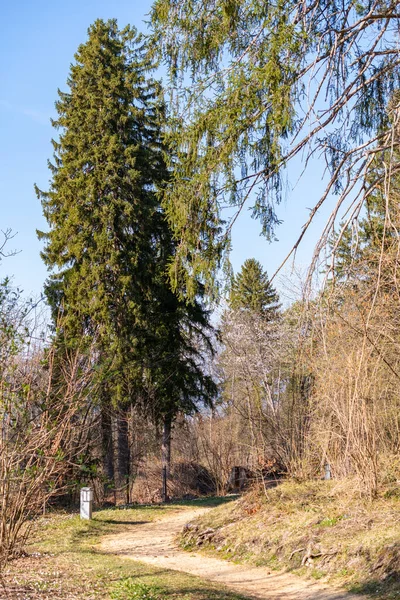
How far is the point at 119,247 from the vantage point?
17.7m

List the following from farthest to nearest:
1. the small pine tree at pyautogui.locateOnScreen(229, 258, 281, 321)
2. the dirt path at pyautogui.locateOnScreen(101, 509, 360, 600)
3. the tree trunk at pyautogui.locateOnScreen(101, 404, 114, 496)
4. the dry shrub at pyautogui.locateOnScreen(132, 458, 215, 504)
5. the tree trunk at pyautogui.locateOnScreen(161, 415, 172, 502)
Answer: the small pine tree at pyautogui.locateOnScreen(229, 258, 281, 321), the dry shrub at pyautogui.locateOnScreen(132, 458, 215, 504), the tree trunk at pyautogui.locateOnScreen(161, 415, 172, 502), the tree trunk at pyautogui.locateOnScreen(101, 404, 114, 496), the dirt path at pyautogui.locateOnScreen(101, 509, 360, 600)

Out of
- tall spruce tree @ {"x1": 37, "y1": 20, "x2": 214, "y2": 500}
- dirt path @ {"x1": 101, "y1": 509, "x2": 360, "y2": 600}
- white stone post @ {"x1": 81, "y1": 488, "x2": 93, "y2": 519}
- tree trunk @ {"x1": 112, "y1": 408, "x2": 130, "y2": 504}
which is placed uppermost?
tall spruce tree @ {"x1": 37, "y1": 20, "x2": 214, "y2": 500}

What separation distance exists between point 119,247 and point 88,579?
11748 mm

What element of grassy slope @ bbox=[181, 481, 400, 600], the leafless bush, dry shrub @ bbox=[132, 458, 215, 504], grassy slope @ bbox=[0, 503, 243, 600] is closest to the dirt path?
grassy slope @ bbox=[181, 481, 400, 600]

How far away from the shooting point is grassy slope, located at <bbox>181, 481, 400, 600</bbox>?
7234mm

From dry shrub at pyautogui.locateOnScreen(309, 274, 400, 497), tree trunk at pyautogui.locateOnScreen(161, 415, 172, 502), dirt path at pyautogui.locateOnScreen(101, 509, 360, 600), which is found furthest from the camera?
tree trunk at pyautogui.locateOnScreen(161, 415, 172, 502)

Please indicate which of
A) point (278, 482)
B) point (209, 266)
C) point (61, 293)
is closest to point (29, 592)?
point (209, 266)

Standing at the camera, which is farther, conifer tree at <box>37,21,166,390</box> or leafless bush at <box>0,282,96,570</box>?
conifer tree at <box>37,21,166,390</box>

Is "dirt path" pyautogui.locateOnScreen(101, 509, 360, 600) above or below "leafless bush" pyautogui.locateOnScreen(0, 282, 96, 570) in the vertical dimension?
below

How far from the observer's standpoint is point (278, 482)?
12.2 m

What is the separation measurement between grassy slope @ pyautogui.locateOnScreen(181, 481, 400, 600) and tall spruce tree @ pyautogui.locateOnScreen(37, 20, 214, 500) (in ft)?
20.5

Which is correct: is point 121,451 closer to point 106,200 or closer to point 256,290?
point 106,200

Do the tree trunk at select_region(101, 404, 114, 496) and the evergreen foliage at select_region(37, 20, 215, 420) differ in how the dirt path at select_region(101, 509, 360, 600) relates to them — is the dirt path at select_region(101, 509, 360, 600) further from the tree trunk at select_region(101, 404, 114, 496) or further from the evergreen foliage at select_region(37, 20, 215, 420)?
the evergreen foliage at select_region(37, 20, 215, 420)

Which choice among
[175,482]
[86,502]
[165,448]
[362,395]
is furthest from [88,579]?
[175,482]
